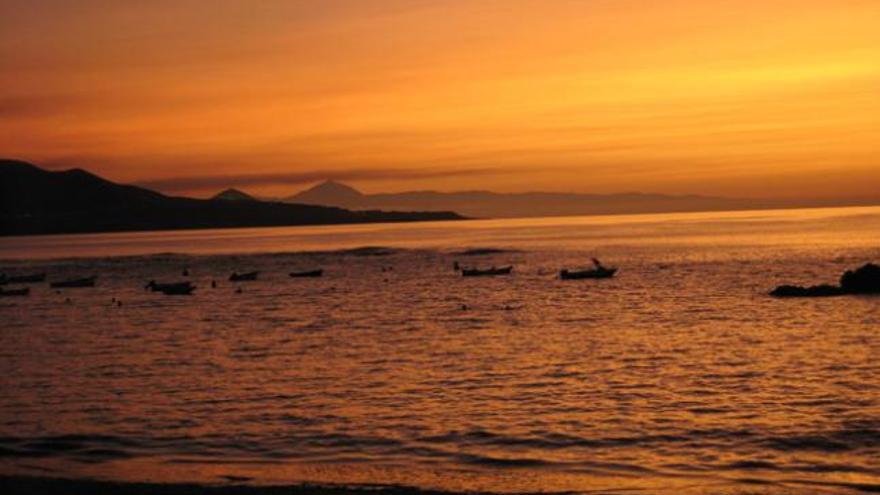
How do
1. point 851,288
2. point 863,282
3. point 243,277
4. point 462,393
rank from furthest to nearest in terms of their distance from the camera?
point 243,277
point 851,288
point 863,282
point 462,393

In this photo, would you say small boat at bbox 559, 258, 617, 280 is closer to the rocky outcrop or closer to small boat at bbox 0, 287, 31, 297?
the rocky outcrop

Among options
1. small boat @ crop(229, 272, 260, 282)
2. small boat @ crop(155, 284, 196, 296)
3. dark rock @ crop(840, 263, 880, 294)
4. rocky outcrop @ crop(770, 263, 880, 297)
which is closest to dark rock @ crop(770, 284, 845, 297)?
rocky outcrop @ crop(770, 263, 880, 297)

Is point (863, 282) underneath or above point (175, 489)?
above

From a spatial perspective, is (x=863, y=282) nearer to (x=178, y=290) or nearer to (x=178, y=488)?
(x=178, y=290)

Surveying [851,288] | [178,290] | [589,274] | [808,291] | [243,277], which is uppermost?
[851,288]

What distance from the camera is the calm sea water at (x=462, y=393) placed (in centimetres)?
1875

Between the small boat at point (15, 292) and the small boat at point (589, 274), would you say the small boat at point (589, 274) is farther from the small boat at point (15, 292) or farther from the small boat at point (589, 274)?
the small boat at point (15, 292)

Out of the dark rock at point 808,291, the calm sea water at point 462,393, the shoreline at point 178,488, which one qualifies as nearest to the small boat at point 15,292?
the calm sea water at point 462,393

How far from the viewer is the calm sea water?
18.8 metres

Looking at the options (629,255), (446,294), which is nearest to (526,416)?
(446,294)

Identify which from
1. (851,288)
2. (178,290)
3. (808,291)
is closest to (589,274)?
(808,291)

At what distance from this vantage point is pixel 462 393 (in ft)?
90.0

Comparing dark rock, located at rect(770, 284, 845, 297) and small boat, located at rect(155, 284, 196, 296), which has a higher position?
dark rock, located at rect(770, 284, 845, 297)

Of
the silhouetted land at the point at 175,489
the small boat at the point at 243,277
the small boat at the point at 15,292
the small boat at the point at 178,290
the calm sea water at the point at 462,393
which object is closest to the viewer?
the silhouetted land at the point at 175,489
